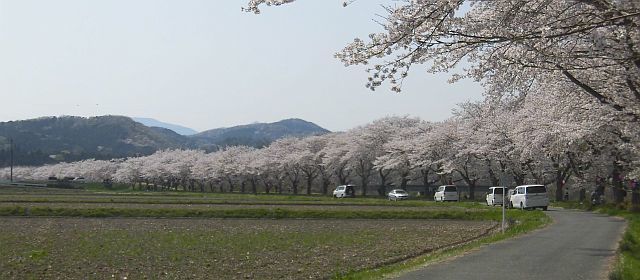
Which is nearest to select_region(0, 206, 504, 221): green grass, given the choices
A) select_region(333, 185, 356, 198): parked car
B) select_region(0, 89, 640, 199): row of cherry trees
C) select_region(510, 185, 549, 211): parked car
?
select_region(510, 185, 549, 211): parked car

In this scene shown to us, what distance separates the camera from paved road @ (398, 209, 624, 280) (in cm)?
1093

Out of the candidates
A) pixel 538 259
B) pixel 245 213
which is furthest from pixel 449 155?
pixel 538 259

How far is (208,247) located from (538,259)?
9005 millimetres

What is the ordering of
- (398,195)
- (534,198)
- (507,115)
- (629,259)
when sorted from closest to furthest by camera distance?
1. (629,259)
2. (534,198)
3. (507,115)
4. (398,195)

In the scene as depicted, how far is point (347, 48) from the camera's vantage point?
767 cm

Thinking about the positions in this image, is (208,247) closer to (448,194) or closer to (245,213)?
(245,213)

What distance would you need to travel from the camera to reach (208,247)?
1808 cm

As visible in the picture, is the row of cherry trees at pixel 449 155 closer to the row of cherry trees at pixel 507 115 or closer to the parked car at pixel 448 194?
the row of cherry trees at pixel 507 115

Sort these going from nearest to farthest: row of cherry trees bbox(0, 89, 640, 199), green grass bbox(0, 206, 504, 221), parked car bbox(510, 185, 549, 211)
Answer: row of cherry trees bbox(0, 89, 640, 199) < green grass bbox(0, 206, 504, 221) < parked car bbox(510, 185, 549, 211)

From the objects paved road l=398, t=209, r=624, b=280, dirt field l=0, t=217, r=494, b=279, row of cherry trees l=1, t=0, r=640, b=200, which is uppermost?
row of cherry trees l=1, t=0, r=640, b=200

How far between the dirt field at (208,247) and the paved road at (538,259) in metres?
2.35

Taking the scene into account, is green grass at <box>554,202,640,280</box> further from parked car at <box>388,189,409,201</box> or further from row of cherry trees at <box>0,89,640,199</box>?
parked car at <box>388,189,409,201</box>

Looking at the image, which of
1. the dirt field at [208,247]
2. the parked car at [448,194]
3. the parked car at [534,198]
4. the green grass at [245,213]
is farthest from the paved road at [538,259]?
the parked car at [448,194]

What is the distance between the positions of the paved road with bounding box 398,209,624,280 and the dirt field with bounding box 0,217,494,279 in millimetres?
2349
